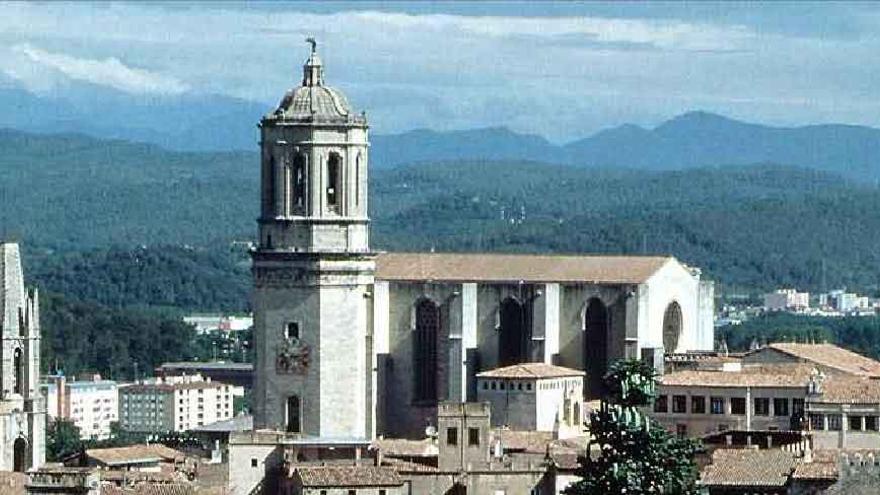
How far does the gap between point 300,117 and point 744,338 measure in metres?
83.4

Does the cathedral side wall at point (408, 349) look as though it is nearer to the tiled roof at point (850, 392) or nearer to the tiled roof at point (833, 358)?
the tiled roof at point (833, 358)

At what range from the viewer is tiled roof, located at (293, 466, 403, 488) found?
2842 inches

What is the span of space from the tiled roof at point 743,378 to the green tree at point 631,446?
113 feet

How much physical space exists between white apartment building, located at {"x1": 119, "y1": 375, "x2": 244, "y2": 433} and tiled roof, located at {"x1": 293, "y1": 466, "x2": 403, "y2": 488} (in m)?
82.3

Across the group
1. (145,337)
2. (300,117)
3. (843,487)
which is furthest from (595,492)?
(145,337)

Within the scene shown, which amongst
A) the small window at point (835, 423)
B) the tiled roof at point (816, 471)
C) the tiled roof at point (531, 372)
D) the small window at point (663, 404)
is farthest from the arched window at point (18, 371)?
the tiled roof at point (816, 471)

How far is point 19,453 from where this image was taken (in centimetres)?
8162

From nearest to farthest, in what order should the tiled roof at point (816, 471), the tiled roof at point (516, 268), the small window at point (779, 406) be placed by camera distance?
the tiled roof at point (816, 471) < the small window at point (779, 406) < the tiled roof at point (516, 268)

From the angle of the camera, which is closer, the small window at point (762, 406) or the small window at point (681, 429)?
the small window at point (681, 429)

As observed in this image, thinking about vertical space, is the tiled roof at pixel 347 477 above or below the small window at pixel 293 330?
below

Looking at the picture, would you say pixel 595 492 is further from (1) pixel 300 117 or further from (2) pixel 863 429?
(1) pixel 300 117

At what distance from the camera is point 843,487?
60.0 metres

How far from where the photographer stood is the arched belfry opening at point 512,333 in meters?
90.2

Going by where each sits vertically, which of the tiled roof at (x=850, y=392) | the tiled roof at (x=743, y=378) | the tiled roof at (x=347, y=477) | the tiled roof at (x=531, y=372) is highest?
the tiled roof at (x=531, y=372)
